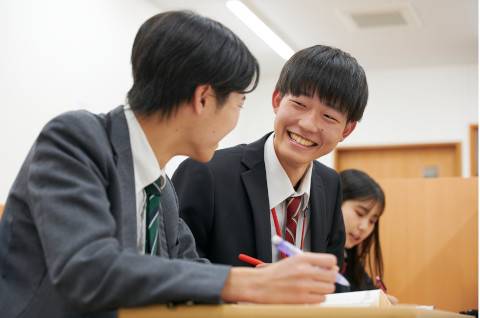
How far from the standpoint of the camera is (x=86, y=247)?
0.88m

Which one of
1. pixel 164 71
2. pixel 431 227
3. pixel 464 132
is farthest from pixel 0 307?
pixel 464 132

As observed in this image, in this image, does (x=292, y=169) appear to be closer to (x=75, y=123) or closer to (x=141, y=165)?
(x=141, y=165)

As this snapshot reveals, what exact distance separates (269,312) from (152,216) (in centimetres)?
40

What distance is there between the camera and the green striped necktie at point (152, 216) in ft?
3.74

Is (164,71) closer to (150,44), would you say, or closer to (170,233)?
(150,44)

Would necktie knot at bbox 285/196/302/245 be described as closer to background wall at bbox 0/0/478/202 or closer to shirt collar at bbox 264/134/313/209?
shirt collar at bbox 264/134/313/209

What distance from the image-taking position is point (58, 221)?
92cm

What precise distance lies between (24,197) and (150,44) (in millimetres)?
332

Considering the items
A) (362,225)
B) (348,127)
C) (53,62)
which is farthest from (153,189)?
(53,62)

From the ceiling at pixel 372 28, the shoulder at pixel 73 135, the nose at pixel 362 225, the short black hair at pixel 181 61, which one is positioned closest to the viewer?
the shoulder at pixel 73 135

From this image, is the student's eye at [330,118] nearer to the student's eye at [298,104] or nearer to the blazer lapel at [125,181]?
the student's eye at [298,104]

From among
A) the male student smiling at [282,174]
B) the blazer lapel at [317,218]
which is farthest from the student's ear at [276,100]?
the blazer lapel at [317,218]

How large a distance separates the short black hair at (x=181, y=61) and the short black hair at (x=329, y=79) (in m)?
0.58

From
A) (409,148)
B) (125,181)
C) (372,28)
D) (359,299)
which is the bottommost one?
(359,299)
